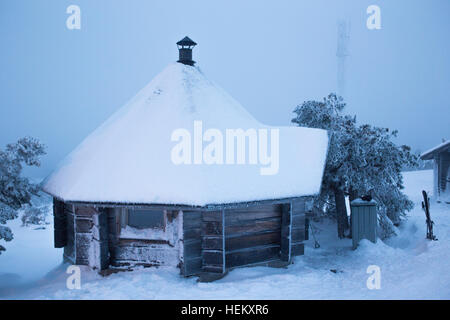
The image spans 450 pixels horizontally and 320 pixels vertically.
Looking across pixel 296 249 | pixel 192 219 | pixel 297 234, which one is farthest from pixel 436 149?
pixel 192 219

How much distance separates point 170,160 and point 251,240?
327 cm

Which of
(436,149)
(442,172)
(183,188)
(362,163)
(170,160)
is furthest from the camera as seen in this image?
(442,172)

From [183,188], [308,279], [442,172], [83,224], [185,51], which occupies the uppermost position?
[185,51]

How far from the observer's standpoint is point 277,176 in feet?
27.9

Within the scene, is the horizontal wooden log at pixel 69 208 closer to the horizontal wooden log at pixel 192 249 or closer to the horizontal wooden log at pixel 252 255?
the horizontal wooden log at pixel 192 249

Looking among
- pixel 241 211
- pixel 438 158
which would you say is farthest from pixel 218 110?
pixel 438 158

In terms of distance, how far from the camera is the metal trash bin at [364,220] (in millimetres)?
10391

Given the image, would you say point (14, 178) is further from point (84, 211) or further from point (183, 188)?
point (183, 188)

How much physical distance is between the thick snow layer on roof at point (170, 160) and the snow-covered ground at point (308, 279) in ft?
6.51

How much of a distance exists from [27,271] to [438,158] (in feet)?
79.0

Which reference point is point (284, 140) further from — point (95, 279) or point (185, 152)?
point (95, 279)

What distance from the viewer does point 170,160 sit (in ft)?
25.8

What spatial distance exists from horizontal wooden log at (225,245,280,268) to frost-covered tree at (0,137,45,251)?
6329 millimetres
